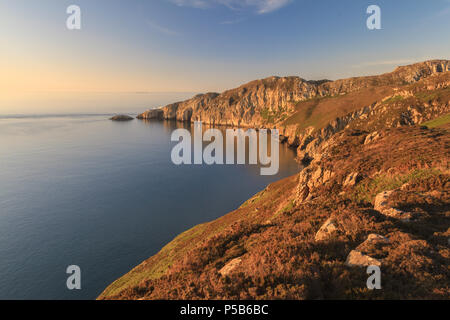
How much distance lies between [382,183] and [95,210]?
176 ft

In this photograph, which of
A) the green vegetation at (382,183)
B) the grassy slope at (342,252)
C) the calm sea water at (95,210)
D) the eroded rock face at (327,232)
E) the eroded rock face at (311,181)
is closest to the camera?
the grassy slope at (342,252)

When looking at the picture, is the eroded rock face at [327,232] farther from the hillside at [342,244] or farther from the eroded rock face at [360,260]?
the eroded rock face at [360,260]

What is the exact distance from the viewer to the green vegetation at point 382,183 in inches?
702

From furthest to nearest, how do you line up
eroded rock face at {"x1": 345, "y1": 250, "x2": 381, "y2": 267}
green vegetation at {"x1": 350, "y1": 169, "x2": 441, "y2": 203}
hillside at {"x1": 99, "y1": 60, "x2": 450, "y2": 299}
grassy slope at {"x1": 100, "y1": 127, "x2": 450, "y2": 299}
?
green vegetation at {"x1": 350, "y1": 169, "x2": 441, "y2": 203} < eroded rock face at {"x1": 345, "y1": 250, "x2": 381, "y2": 267} < hillside at {"x1": 99, "y1": 60, "x2": 450, "y2": 299} < grassy slope at {"x1": 100, "y1": 127, "x2": 450, "y2": 299}

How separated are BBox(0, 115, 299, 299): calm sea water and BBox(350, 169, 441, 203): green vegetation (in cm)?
3046

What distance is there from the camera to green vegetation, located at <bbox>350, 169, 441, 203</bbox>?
58.5 feet

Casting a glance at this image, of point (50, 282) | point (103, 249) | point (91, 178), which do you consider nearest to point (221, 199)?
point (103, 249)

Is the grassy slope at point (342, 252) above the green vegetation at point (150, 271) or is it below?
above

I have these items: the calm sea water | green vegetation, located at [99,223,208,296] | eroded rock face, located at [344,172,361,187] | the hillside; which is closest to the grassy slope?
the hillside

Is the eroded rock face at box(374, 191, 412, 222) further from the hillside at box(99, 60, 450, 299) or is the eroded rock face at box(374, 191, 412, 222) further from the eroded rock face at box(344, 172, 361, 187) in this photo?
the eroded rock face at box(344, 172, 361, 187)

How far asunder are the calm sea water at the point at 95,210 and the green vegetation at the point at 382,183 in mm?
30462

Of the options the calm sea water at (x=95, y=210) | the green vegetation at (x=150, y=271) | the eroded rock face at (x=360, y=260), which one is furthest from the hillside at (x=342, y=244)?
the calm sea water at (x=95, y=210)

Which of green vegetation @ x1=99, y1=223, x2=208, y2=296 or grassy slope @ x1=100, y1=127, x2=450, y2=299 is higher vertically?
grassy slope @ x1=100, y1=127, x2=450, y2=299
